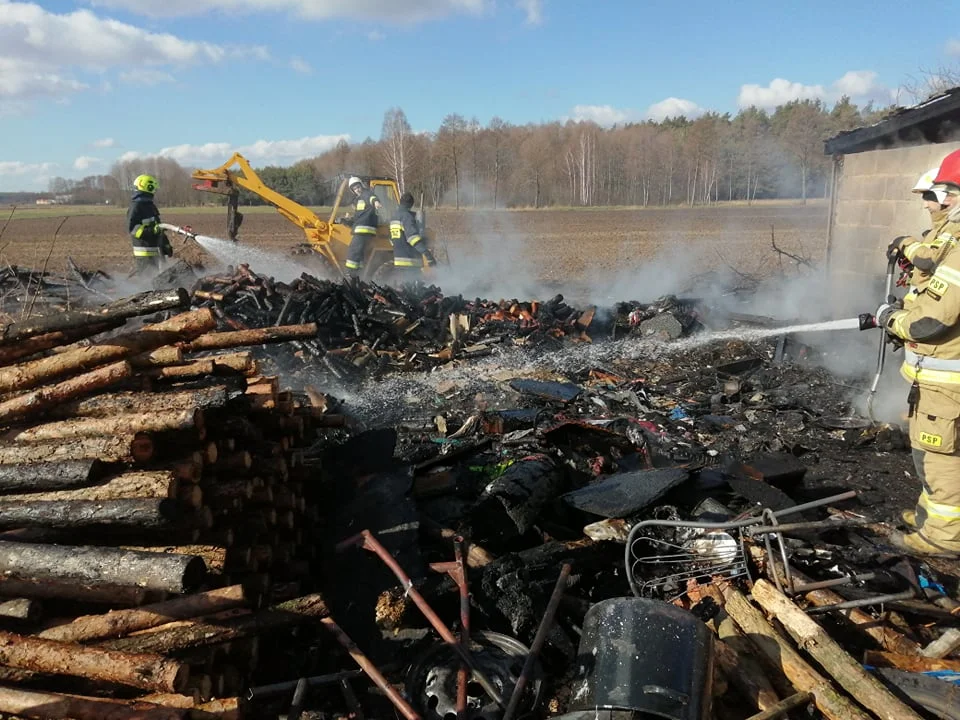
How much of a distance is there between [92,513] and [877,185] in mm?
10702

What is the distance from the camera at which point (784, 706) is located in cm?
254

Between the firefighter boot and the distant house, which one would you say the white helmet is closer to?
the firefighter boot

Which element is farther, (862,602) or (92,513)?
(862,602)

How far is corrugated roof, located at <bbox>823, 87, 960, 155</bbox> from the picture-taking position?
7.93 metres

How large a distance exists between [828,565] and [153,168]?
93495 millimetres

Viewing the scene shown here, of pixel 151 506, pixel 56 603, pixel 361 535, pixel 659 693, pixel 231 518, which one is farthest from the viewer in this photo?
pixel 361 535

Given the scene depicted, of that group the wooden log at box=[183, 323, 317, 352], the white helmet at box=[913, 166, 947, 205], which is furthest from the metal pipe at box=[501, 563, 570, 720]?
the white helmet at box=[913, 166, 947, 205]

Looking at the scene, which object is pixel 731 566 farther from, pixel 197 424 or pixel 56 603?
pixel 56 603

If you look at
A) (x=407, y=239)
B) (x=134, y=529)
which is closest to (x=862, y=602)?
(x=134, y=529)

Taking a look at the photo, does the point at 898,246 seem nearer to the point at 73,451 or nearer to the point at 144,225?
the point at 73,451

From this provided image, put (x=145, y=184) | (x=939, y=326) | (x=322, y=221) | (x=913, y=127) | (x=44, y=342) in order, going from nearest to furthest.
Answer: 1. (x=44, y=342)
2. (x=939, y=326)
3. (x=913, y=127)
4. (x=145, y=184)
5. (x=322, y=221)

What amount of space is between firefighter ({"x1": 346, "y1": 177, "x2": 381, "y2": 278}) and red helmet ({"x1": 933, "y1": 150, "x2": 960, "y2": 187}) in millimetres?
10041

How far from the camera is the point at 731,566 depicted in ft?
11.9

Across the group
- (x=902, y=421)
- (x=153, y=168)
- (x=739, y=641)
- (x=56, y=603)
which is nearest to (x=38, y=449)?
(x=56, y=603)
